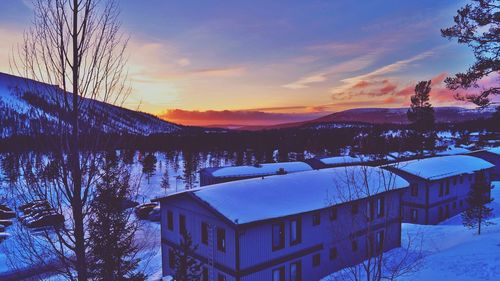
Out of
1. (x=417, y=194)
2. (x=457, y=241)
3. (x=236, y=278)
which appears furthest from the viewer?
(x=417, y=194)

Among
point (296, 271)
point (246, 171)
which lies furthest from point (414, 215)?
point (246, 171)

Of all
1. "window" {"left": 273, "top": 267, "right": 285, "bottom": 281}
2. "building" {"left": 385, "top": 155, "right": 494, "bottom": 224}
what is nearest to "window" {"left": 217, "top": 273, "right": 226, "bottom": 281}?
"window" {"left": 273, "top": 267, "right": 285, "bottom": 281}

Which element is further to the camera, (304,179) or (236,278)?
(304,179)

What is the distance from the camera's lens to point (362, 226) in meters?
23.8

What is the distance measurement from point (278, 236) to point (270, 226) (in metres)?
1.04

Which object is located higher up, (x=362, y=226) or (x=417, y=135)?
(x=417, y=135)

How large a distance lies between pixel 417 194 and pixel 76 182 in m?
35.8

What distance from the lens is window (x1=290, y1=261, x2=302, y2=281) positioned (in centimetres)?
1993

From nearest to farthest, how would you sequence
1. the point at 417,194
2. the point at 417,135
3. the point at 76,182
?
the point at 76,182 → the point at 417,194 → the point at 417,135

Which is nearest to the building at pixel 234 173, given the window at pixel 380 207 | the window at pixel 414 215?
the window at pixel 414 215

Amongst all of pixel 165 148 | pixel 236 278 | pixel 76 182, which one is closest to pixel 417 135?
pixel 236 278

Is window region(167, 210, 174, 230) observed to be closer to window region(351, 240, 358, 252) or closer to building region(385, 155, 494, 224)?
window region(351, 240, 358, 252)

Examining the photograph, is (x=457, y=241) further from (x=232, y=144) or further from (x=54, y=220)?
Result: (x=232, y=144)

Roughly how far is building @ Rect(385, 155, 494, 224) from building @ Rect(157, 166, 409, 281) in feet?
40.1
